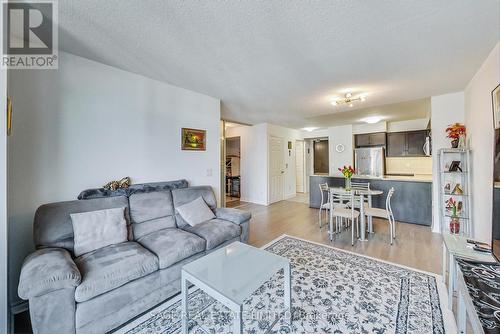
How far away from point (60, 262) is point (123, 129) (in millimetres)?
1623

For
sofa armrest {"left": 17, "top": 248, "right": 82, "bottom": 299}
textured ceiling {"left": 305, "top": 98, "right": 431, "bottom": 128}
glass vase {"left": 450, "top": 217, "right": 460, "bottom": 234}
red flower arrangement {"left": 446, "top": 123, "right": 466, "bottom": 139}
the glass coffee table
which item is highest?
textured ceiling {"left": 305, "top": 98, "right": 431, "bottom": 128}

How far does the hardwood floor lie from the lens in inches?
103

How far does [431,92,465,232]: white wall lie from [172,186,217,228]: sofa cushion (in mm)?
3944

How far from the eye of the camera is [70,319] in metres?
1.34

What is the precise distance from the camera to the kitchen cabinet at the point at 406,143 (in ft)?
17.2

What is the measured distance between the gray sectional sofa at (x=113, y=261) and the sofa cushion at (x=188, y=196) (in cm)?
1

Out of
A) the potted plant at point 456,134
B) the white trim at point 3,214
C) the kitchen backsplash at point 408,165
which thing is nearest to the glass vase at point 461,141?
the potted plant at point 456,134

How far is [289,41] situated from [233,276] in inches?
83.7

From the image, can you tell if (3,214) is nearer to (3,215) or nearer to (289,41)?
(3,215)

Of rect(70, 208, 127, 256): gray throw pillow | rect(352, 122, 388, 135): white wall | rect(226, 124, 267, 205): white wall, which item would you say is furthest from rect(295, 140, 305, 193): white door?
rect(70, 208, 127, 256): gray throw pillow

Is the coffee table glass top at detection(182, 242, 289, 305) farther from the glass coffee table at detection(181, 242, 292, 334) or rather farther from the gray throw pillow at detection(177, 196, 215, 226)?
the gray throw pillow at detection(177, 196, 215, 226)

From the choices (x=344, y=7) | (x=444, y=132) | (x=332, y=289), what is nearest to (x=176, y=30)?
(x=344, y=7)

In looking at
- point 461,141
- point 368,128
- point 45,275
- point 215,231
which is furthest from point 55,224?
point 368,128

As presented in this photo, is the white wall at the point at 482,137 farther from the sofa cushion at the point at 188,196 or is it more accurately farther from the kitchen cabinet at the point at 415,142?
the sofa cushion at the point at 188,196
